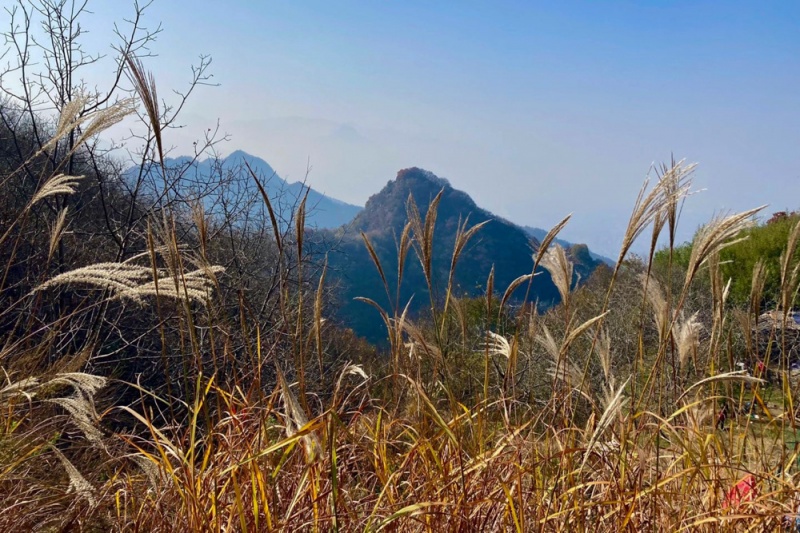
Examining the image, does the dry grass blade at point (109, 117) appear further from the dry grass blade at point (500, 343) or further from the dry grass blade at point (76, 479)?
the dry grass blade at point (500, 343)

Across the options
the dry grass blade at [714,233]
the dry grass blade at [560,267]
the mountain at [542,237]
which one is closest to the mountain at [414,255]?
the mountain at [542,237]

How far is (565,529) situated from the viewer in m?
1.75

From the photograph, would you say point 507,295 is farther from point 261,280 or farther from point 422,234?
point 261,280

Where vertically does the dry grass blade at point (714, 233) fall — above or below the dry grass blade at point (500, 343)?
above

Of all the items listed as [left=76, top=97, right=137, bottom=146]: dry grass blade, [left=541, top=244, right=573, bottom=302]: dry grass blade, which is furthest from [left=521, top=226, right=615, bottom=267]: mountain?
[left=76, top=97, right=137, bottom=146]: dry grass blade

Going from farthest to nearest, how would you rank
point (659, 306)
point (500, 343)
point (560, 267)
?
point (500, 343) → point (560, 267) → point (659, 306)

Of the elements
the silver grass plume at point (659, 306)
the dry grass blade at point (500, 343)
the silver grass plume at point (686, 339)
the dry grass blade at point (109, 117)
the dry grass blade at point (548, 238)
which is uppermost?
the dry grass blade at point (109, 117)

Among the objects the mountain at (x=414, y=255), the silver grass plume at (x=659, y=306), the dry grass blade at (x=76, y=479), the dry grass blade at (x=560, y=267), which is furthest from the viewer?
the mountain at (x=414, y=255)

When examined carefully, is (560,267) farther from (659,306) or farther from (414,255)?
(414,255)

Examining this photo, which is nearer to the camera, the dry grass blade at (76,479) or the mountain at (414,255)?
the dry grass blade at (76,479)

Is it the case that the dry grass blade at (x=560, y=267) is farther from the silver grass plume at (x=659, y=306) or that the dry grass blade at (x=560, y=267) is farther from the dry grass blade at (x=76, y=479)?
the dry grass blade at (x=76, y=479)

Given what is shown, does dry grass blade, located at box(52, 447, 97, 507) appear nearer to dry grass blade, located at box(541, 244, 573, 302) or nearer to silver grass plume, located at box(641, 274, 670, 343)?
dry grass blade, located at box(541, 244, 573, 302)

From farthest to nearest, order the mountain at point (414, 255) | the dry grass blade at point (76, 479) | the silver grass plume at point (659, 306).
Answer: the mountain at point (414, 255) < the silver grass plume at point (659, 306) < the dry grass blade at point (76, 479)

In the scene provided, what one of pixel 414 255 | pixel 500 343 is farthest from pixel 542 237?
pixel 414 255
